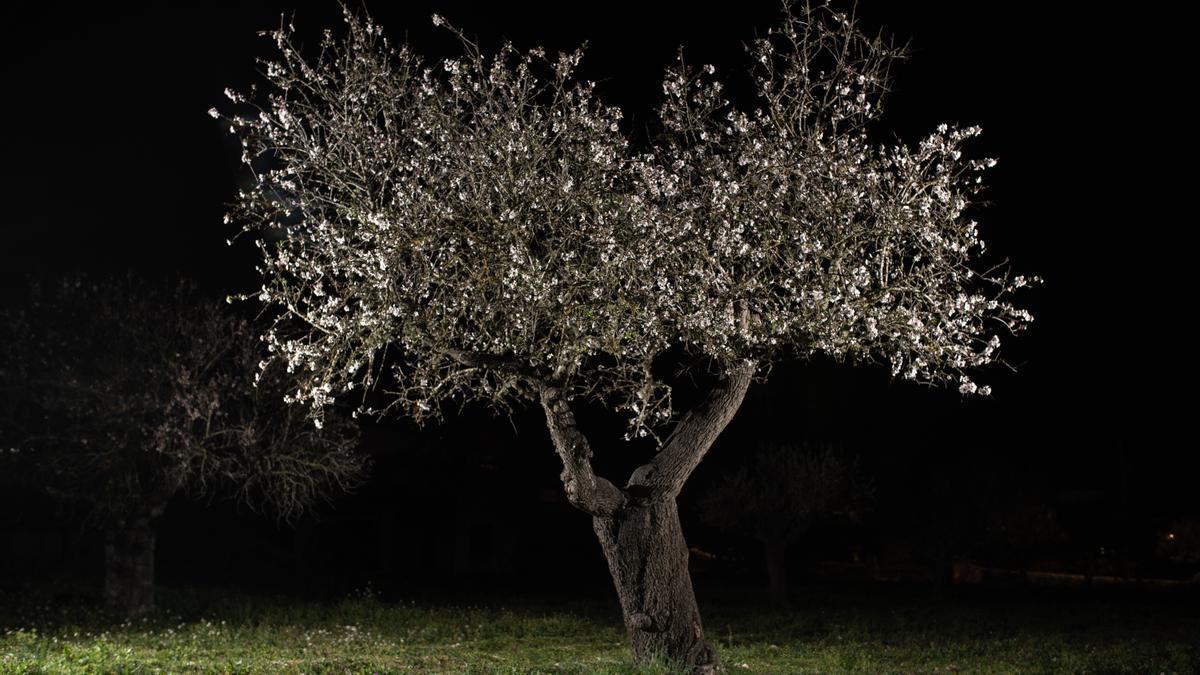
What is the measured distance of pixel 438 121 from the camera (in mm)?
12523

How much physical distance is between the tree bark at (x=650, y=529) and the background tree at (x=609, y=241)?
3 centimetres

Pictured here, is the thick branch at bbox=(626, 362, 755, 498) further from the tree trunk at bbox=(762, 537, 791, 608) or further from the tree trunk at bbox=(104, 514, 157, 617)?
the tree trunk at bbox=(762, 537, 791, 608)

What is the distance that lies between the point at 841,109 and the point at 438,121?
15.7ft

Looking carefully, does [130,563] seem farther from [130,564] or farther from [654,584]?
[654,584]

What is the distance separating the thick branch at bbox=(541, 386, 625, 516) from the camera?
12.7m

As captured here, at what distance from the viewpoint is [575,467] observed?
41.7ft

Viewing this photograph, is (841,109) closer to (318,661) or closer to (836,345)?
(836,345)

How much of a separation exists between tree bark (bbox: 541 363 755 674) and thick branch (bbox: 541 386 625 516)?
0.5 inches

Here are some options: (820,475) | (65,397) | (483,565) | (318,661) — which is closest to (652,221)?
(318,661)

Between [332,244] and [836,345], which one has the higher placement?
[332,244]

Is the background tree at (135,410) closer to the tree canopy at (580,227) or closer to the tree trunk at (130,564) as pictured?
the tree trunk at (130,564)

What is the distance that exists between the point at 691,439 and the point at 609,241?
2700 mm

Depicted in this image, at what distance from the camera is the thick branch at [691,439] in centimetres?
1290

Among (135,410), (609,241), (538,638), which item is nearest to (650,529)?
(609,241)
